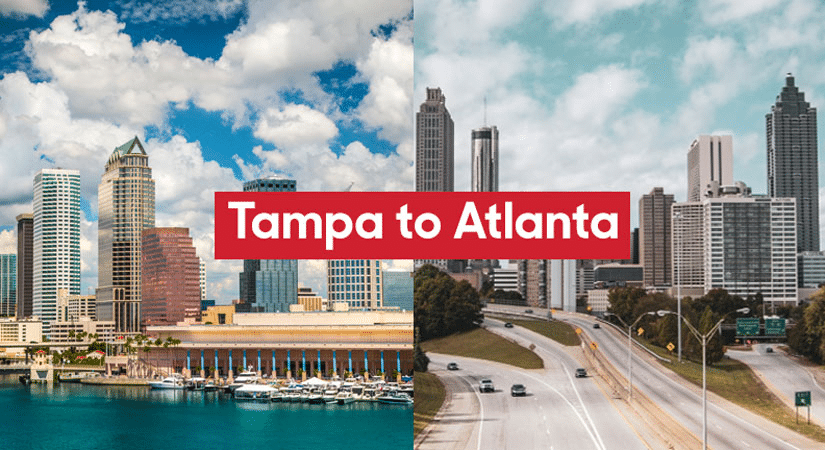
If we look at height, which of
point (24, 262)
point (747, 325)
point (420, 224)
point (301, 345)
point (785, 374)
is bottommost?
point (301, 345)

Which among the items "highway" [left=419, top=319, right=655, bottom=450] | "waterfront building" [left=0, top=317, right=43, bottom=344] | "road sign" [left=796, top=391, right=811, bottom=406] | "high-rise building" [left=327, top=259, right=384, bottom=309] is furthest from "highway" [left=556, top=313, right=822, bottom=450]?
"waterfront building" [left=0, top=317, right=43, bottom=344]

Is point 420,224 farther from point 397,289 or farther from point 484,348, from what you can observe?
point 397,289

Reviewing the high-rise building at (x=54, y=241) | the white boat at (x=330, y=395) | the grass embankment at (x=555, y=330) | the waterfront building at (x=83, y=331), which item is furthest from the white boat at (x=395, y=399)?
the high-rise building at (x=54, y=241)

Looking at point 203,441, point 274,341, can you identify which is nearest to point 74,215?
point 274,341

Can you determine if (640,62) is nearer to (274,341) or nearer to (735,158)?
(735,158)

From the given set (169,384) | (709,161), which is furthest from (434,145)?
(169,384)

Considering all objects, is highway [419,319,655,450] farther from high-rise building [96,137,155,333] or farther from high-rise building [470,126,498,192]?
high-rise building [96,137,155,333]
